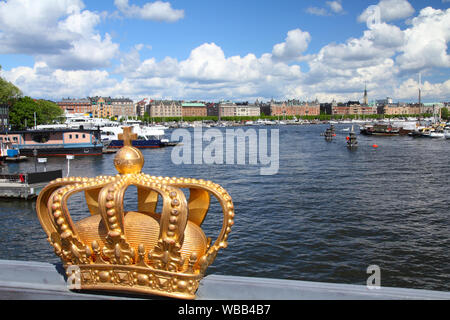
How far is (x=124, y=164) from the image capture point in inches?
177

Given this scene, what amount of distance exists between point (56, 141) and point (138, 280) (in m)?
54.6

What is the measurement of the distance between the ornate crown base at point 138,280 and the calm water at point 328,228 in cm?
904

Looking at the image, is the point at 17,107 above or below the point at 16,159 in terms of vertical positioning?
above

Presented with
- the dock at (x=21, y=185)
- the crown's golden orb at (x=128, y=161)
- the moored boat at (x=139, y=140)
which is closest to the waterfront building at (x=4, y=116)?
the moored boat at (x=139, y=140)

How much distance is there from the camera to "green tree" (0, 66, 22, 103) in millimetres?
72188

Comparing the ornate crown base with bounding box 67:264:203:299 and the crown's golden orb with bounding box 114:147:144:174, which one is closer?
the ornate crown base with bounding box 67:264:203:299

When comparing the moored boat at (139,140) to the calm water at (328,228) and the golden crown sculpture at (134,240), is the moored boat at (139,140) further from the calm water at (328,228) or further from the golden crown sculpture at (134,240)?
the golden crown sculpture at (134,240)

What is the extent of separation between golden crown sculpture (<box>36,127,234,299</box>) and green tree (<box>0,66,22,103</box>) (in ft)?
257

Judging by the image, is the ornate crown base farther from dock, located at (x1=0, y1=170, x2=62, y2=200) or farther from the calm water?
dock, located at (x1=0, y1=170, x2=62, y2=200)

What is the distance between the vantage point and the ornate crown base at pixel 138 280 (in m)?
4.10

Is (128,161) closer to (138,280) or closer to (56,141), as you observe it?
(138,280)

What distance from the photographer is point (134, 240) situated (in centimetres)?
422

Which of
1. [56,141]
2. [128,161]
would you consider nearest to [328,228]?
[128,161]

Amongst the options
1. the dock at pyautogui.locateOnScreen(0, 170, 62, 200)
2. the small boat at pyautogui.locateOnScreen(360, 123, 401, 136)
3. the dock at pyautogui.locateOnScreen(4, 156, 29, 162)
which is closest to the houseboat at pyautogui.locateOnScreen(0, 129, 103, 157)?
the dock at pyautogui.locateOnScreen(4, 156, 29, 162)
